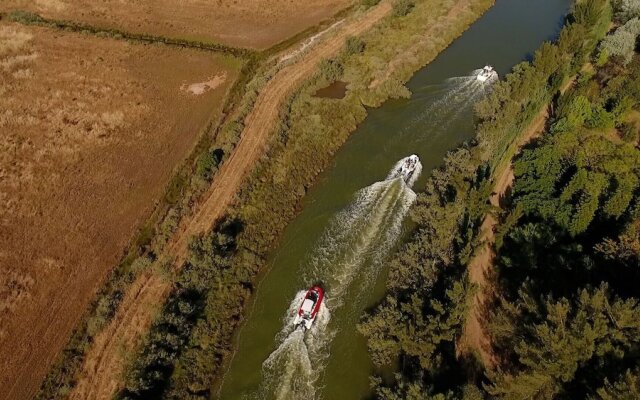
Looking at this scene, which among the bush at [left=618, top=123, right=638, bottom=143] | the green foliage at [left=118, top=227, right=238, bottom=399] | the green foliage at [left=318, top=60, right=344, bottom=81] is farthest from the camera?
the green foliage at [left=318, top=60, right=344, bottom=81]

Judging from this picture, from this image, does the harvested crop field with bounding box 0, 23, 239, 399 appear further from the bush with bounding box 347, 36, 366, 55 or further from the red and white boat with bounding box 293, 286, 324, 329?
the red and white boat with bounding box 293, 286, 324, 329

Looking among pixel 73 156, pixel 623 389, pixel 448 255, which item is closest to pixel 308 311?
pixel 448 255

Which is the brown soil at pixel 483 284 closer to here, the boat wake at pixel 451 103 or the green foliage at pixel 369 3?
the boat wake at pixel 451 103

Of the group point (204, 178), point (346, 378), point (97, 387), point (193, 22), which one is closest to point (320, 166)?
point (204, 178)

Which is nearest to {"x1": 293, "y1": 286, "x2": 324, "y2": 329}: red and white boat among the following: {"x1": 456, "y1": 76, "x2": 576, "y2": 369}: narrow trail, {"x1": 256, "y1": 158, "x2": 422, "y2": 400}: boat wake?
{"x1": 256, "y1": 158, "x2": 422, "y2": 400}: boat wake

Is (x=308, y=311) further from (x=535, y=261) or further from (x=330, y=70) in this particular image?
(x=330, y=70)

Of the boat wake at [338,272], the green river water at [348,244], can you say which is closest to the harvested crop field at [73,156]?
the green river water at [348,244]

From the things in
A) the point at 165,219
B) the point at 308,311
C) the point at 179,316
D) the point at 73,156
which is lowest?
the point at 179,316
